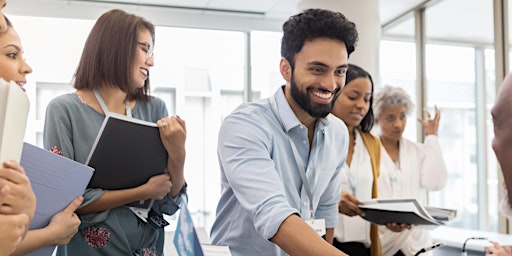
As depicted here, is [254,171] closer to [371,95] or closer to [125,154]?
[125,154]

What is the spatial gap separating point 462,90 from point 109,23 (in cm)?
418

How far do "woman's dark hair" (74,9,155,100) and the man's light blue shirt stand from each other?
0.42 metres

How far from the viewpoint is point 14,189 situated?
893mm

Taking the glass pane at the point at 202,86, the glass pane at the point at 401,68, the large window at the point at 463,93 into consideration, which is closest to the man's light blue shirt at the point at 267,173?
the large window at the point at 463,93

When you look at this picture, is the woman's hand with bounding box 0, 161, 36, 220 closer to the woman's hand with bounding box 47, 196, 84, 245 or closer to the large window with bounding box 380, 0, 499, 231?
the woman's hand with bounding box 47, 196, 84, 245

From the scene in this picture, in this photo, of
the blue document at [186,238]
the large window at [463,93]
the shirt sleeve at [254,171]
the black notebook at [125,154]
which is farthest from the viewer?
the large window at [463,93]

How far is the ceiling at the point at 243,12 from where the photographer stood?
5266 millimetres

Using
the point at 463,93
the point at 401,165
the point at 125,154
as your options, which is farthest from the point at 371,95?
the point at 463,93

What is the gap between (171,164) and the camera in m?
1.79

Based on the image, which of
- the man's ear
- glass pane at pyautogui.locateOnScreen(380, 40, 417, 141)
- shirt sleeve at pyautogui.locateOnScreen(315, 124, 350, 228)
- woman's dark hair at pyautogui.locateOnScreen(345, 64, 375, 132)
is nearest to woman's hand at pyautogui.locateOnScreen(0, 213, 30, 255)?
the man's ear

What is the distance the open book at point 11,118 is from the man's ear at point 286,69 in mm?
1047

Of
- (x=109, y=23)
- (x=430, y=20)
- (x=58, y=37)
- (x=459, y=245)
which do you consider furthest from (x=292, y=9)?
(x=109, y=23)

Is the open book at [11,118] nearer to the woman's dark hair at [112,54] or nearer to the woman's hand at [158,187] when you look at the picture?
the woman's hand at [158,187]

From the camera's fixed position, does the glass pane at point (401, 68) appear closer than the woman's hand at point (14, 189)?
No
